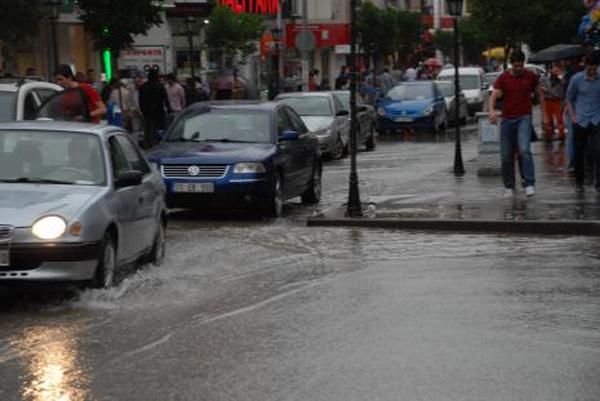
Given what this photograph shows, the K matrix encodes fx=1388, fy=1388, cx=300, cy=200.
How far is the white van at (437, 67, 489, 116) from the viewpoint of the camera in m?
49.7

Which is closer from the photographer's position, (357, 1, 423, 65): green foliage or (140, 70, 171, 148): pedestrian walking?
(140, 70, 171, 148): pedestrian walking

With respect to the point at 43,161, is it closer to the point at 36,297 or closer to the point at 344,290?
the point at 36,297

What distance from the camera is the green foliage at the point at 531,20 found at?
43125 millimetres

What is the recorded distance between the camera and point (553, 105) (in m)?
30.0

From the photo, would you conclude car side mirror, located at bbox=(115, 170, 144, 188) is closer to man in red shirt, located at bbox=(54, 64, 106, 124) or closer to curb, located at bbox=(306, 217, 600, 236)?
curb, located at bbox=(306, 217, 600, 236)

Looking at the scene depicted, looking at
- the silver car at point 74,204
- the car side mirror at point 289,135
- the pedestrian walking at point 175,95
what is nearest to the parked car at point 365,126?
the pedestrian walking at point 175,95

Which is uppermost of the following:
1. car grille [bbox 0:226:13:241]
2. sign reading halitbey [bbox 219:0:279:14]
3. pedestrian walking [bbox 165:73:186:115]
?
sign reading halitbey [bbox 219:0:279:14]

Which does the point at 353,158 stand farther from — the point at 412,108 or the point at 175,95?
the point at 412,108

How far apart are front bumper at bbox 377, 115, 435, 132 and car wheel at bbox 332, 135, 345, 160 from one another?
918 cm

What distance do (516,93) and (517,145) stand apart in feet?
2.26

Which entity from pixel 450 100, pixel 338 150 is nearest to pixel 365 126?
pixel 338 150

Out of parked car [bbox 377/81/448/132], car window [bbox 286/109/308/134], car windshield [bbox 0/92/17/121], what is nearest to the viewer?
car windshield [bbox 0/92/17/121]

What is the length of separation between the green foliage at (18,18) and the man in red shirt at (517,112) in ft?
51.4

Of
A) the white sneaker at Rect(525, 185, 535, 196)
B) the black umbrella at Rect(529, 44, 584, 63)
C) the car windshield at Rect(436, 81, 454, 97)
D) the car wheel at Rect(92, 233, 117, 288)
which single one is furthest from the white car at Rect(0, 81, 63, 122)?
the car windshield at Rect(436, 81, 454, 97)
